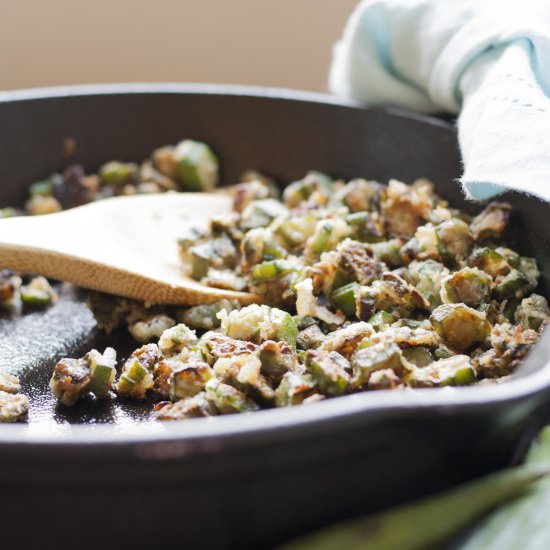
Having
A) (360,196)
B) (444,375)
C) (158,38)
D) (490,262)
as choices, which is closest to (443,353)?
(444,375)

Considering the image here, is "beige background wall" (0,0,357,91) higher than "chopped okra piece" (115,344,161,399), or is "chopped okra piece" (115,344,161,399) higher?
"beige background wall" (0,0,357,91)

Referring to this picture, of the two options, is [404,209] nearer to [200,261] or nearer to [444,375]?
[200,261]

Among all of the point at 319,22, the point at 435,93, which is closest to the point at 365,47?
the point at 435,93

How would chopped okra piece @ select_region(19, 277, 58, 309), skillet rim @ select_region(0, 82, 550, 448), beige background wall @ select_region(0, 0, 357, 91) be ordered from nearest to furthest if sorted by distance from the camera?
1. skillet rim @ select_region(0, 82, 550, 448)
2. chopped okra piece @ select_region(19, 277, 58, 309)
3. beige background wall @ select_region(0, 0, 357, 91)

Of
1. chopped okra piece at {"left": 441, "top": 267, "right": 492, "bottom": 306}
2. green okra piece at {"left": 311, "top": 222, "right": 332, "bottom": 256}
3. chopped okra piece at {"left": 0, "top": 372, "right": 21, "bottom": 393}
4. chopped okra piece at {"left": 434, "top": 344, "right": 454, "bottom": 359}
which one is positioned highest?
chopped okra piece at {"left": 441, "top": 267, "right": 492, "bottom": 306}

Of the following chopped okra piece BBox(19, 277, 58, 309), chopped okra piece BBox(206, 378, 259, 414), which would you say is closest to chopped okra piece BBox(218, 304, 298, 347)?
chopped okra piece BBox(206, 378, 259, 414)

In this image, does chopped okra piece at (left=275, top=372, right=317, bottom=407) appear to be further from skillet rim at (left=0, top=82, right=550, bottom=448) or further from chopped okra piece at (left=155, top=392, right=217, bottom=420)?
skillet rim at (left=0, top=82, right=550, bottom=448)

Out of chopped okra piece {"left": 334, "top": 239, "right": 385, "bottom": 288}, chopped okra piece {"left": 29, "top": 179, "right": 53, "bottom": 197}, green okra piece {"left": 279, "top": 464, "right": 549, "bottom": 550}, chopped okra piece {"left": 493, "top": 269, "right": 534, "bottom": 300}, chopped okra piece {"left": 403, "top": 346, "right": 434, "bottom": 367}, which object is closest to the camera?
green okra piece {"left": 279, "top": 464, "right": 549, "bottom": 550}

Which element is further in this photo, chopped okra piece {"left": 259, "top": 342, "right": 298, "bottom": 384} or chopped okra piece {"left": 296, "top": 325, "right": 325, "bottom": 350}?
chopped okra piece {"left": 296, "top": 325, "right": 325, "bottom": 350}
